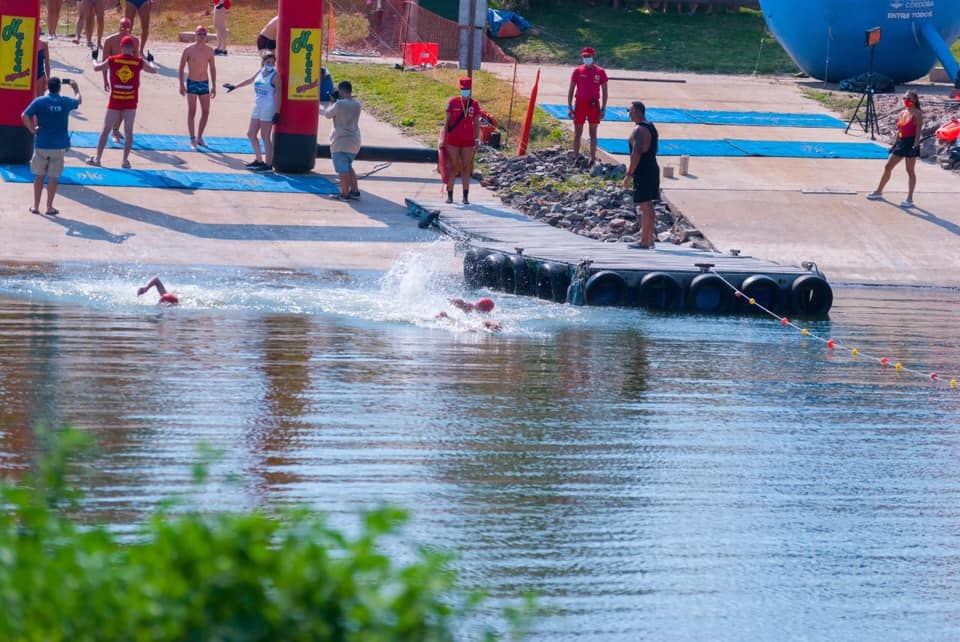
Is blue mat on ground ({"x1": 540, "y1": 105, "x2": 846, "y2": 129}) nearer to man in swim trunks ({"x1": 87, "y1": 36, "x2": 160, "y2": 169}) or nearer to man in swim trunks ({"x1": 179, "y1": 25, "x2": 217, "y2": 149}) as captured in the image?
man in swim trunks ({"x1": 179, "y1": 25, "x2": 217, "y2": 149})

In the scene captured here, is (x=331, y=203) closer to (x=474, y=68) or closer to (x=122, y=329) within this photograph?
(x=122, y=329)

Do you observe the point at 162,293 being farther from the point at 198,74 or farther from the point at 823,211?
the point at 823,211

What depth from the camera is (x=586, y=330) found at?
13266 millimetres

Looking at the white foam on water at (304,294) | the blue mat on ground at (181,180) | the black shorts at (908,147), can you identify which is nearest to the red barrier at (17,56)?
the blue mat on ground at (181,180)

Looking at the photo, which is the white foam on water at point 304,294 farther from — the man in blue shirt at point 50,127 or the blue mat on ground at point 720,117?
the blue mat on ground at point 720,117

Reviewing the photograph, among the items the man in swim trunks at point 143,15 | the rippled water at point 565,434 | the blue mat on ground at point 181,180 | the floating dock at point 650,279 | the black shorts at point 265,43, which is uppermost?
the man in swim trunks at point 143,15

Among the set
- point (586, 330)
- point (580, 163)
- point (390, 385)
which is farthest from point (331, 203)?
point (390, 385)

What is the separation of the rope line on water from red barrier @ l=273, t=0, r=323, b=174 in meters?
7.41

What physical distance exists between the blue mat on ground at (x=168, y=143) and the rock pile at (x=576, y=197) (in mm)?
3887

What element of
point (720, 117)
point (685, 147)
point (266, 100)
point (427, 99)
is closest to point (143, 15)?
point (427, 99)

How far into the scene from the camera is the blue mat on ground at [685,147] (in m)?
21.8

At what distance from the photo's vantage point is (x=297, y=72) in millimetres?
19375

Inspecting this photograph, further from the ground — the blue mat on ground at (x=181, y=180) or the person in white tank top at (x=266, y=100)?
the person in white tank top at (x=266, y=100)

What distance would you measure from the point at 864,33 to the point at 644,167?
12594 mm
